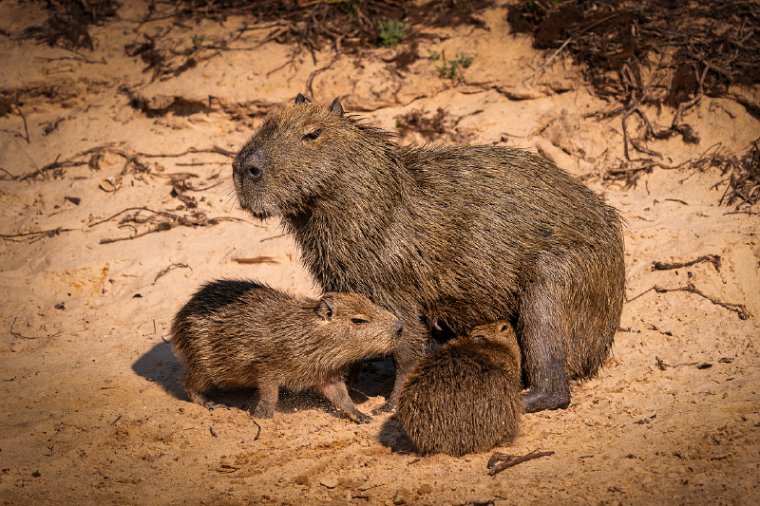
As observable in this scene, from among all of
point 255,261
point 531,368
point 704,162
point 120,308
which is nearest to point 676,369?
point 531,368

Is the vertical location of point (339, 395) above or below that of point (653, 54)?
below

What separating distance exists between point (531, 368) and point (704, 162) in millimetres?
3415

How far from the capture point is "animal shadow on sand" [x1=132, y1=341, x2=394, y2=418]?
5.88m

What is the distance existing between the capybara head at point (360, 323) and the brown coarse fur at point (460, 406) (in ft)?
2.04

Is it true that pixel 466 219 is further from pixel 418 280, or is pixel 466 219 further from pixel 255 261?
pixel 255 261

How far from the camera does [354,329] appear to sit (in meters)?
5.46

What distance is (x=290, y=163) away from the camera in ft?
17.4

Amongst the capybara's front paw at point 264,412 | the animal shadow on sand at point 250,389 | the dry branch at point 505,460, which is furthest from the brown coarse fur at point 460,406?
the capybara's front paw at point 264,412

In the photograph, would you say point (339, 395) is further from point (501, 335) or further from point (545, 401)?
point (545, 401)

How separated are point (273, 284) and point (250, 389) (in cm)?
122

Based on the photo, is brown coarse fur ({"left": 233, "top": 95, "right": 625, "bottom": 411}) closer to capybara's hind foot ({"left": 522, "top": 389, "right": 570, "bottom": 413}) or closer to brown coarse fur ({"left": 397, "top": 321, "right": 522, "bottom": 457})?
capybara's hind foot ({"left": 522, "top": 389, "right": 570, "bottom": 413})

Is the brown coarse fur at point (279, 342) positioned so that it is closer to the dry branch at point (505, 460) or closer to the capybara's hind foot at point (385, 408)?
the capybara's hind foot at point (385, 408)

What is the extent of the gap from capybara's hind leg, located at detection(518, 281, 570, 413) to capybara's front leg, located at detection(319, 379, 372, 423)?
116 cm

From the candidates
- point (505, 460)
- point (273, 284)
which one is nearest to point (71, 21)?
point (273, 284)
